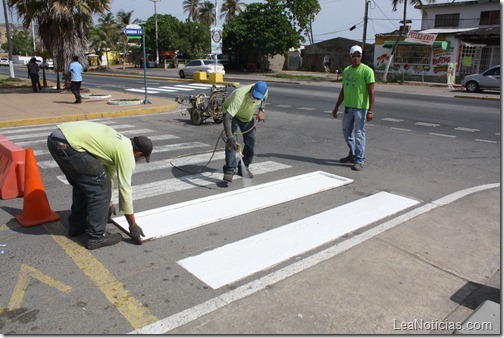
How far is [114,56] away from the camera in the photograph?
7388 centimetres

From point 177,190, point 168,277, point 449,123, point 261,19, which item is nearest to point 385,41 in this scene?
point 261,19

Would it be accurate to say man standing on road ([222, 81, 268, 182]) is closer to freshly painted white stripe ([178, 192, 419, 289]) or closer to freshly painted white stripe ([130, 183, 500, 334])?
freshly painted white stripe ([178, 192, 419, 289])

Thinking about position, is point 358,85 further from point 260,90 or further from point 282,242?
point 282,242

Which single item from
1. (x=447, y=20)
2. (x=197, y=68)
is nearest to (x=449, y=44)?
(x=447, y=20)

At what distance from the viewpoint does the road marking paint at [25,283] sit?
3.22 metres

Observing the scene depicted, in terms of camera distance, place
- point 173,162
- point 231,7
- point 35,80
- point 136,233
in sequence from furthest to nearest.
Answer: point 231,7 → point 35,80 → point 173,162 → point 136,233

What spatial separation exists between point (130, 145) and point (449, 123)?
36.3ft

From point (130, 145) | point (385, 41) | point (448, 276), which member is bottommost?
point (448, 276)

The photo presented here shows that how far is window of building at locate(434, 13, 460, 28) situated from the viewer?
119 ft

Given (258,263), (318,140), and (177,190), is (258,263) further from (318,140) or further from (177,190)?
(318,140)

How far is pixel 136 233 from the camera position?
409 cm

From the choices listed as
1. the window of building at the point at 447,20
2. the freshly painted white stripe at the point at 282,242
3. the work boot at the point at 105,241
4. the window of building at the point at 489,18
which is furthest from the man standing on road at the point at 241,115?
the window of building at the point at 447,20

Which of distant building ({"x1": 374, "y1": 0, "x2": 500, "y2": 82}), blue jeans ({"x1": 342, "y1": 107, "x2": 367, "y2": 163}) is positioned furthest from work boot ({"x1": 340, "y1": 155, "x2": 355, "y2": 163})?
distant building ({"x1": 374, "y1": 0, "x2": 500, "y2": 82})

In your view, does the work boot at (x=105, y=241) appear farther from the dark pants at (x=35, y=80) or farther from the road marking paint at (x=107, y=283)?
the dark pants at (x=35, y=80)
